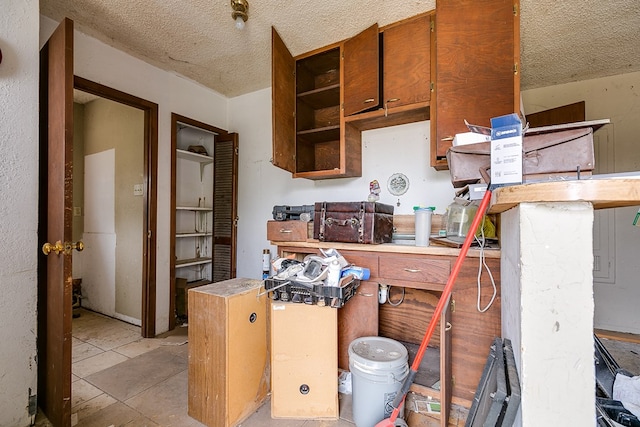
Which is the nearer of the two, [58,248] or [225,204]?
[58,248]

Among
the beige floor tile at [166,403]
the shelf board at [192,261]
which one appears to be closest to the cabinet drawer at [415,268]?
the beige floor tile at [166,403]

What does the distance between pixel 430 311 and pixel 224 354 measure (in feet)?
4.34

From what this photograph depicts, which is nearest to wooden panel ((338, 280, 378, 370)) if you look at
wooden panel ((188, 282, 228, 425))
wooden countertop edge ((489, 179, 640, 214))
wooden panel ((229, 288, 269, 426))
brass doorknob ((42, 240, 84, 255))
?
wooden panel ((229, 288, 269, 426))

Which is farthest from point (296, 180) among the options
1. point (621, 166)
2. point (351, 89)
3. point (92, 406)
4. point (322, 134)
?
point (621, 166)

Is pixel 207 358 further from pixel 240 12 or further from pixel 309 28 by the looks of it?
pixel 309 28

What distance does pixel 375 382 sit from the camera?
1.38 meters

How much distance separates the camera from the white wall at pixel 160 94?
2143 millimetres

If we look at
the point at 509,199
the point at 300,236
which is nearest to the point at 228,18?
the point at 300,236

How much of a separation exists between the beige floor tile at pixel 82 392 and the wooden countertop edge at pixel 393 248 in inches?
56.1

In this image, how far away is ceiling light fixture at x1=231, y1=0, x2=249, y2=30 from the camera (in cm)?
174

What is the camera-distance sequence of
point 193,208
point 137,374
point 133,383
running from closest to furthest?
point 133,383
point 137,374
point 193,208

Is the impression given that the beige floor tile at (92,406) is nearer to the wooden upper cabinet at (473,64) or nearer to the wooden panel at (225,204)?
the wooden panel at (225,204)

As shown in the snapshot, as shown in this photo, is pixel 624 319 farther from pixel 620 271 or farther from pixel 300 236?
pixel 300 236

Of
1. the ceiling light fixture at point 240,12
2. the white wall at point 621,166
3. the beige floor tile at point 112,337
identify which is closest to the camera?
the ceiling light fixture at point 240,12
